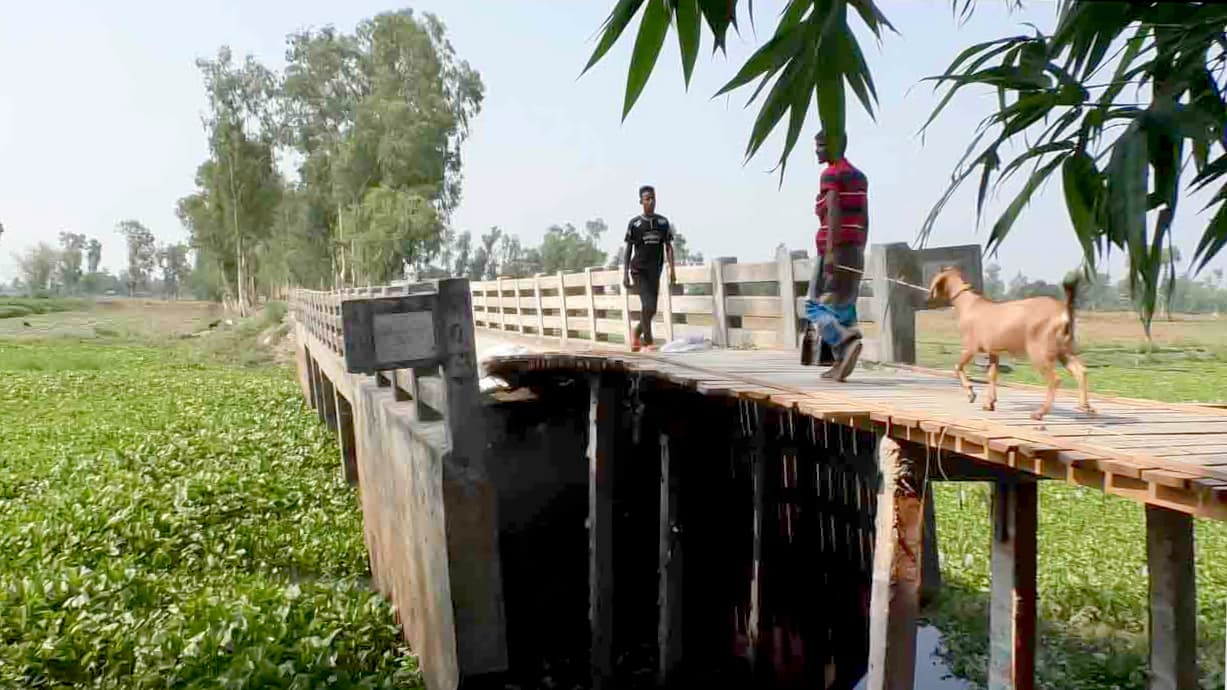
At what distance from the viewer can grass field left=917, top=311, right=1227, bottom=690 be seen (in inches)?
271

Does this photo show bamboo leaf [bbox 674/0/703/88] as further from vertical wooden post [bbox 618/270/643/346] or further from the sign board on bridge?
vertical wooden post [bbox 618/270/643/346]

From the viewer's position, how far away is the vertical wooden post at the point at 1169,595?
141 inches

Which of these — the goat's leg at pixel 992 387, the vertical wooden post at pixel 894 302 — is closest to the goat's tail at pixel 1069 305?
the goat's leg at pixel 992 387

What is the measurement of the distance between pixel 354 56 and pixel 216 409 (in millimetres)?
22823

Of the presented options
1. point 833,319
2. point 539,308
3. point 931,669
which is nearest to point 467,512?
point 833,319

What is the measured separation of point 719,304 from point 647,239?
2.91ft

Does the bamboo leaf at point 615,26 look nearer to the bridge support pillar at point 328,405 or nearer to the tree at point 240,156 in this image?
the bridge support pillar at point 328,405

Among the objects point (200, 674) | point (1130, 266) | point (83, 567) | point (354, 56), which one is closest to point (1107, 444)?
point (1130, 266)

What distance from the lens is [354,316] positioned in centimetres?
662

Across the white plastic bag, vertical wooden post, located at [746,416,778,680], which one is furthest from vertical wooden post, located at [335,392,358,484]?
vertical wooden post, located at [746,416,778,680]

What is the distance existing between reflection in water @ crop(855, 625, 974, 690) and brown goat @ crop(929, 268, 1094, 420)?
430 cm

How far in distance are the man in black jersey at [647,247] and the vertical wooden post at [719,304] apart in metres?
0.42

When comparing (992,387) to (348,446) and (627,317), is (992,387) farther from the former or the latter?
(348,446)

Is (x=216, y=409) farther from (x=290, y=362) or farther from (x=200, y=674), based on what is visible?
(x=290, y=362)
